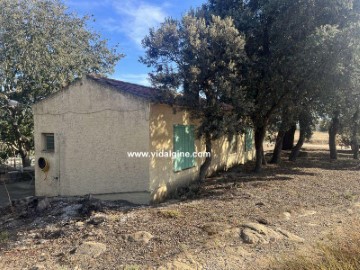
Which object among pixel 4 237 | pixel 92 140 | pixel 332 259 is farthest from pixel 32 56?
pixel 332 259

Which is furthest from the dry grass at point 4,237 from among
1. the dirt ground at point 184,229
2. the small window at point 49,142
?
the small window at point 49,142

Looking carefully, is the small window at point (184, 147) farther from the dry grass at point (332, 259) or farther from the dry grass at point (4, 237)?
the dry grass at point (332, 259)

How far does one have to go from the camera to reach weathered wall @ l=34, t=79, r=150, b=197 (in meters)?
9.15

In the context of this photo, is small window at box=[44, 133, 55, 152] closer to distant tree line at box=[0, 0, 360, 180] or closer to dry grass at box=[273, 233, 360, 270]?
distant tree line at box=[0, 0, 360, 180]

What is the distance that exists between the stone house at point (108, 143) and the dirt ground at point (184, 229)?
2.56 ft

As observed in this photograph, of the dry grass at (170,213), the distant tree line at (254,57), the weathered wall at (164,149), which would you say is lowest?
the dry grass at (170,213)

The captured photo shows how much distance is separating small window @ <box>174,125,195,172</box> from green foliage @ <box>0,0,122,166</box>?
720 cm

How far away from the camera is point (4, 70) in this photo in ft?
44.6

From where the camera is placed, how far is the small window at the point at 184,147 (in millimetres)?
10469

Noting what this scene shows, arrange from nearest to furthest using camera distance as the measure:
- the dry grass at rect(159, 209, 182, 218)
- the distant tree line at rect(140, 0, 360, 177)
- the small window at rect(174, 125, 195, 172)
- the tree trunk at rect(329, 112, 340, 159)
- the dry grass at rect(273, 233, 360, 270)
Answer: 1. the dry grass at rect(273, 233, 360, 270)
2. the dry grass at rect(159, 209, 182, 218)
3. the distant tree line at rect(140, 0, 360, 177)
4. the small window at rect(174, 125, 195, 172)
5. the tree trunk at rect(329, 112, 340, 159)

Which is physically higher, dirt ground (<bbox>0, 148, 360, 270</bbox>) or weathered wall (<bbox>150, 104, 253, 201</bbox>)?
weathered wall (<bbox>150, 104, 253, 201</bbox>)

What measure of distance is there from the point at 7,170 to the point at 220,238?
13.3 m

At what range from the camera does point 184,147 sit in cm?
1095

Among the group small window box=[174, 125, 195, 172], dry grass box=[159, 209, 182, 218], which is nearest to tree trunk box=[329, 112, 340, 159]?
small window box=[174, 125, 195, 172]
